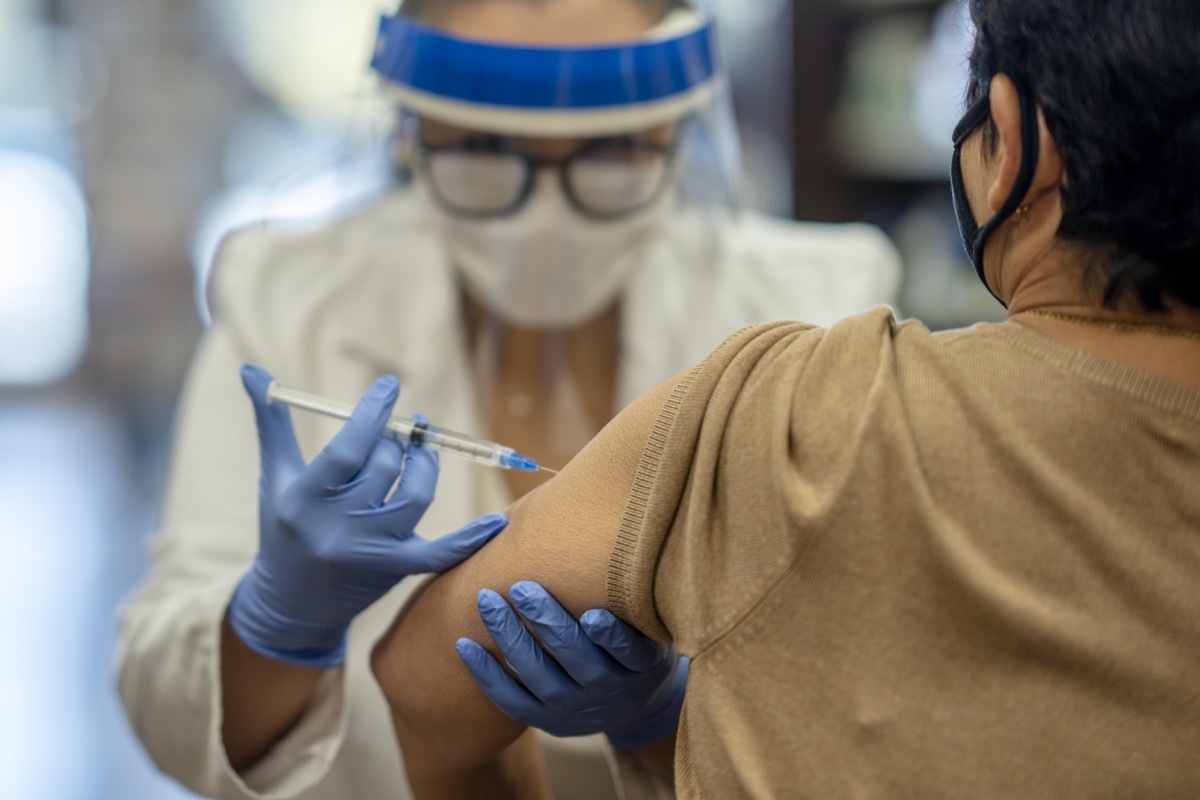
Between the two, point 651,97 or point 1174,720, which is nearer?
point 1174,720

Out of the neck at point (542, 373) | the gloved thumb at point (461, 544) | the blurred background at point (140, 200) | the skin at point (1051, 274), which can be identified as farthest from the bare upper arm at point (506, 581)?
the blurred background at point (140, 200)

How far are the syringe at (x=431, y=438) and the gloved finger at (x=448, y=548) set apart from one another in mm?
70

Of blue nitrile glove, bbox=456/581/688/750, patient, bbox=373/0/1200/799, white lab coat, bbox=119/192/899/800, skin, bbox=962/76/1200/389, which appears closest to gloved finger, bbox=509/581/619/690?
blue nitrile glove, bbox=456/581/688/750

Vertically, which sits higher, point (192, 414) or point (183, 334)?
point (192, 414)

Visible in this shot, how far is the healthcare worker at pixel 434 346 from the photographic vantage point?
0.90 m

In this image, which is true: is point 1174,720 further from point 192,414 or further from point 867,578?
point 192,414

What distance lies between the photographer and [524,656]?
772mm

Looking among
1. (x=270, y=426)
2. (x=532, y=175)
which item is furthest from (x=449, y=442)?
(x=532, y=175)

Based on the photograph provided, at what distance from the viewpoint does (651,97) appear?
44.1 inches

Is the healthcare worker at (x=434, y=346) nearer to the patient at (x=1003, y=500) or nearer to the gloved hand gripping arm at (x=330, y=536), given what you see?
the gloved hand gripping arm at (x=330, y=536)

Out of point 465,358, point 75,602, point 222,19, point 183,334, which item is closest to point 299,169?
point 465,358

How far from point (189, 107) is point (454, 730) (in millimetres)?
5145

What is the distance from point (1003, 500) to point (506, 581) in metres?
0.33

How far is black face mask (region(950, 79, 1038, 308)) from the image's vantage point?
611mm
